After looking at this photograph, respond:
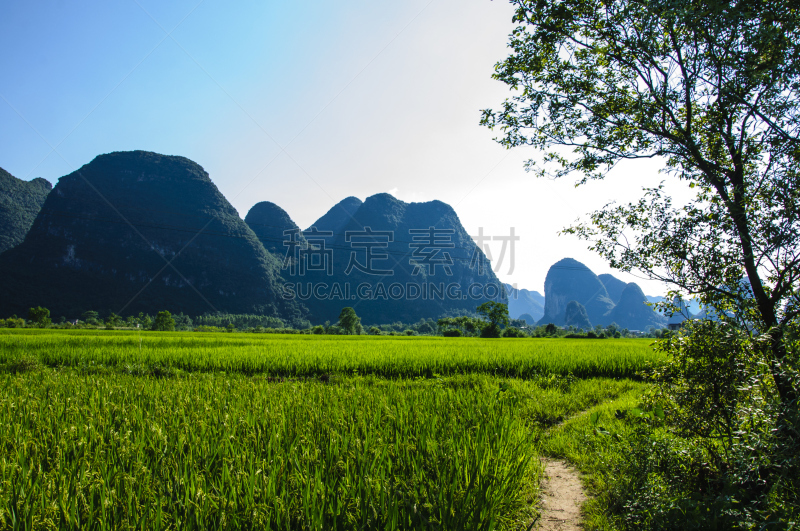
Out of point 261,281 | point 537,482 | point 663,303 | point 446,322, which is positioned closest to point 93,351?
point 537,482

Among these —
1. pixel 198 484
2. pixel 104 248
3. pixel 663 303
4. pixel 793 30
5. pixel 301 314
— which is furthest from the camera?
pixel 301 314

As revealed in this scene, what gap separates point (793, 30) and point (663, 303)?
2070 mm

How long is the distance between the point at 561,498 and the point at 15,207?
174181 millimetres

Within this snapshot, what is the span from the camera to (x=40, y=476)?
208 cm

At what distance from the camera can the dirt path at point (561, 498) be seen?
2.78 metres

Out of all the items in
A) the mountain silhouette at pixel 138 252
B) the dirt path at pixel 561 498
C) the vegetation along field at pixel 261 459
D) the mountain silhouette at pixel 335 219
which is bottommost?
the dirt path at pixel 561 498

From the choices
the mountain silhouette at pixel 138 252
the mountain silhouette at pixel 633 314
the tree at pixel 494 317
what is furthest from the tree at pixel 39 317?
the mountain silhouette at pixel 633 314

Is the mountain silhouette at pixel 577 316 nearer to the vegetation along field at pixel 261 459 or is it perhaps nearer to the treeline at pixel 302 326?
the treeline at pixel 302 326

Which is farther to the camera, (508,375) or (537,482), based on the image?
(508,375)

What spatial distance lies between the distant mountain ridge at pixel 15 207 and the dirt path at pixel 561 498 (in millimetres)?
155614

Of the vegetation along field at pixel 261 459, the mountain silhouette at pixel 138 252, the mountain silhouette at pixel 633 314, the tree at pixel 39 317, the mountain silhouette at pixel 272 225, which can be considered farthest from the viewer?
the mountain silhouette at pixel 633 314

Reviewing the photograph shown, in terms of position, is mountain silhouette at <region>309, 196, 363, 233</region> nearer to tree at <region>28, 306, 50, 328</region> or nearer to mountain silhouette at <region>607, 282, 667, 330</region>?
tree at <region>28, 306, 50, 328</region>

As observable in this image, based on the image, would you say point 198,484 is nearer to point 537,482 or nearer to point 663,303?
point 537,482

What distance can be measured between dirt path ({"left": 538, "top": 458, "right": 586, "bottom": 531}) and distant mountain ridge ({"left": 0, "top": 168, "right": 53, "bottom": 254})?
155614mm
